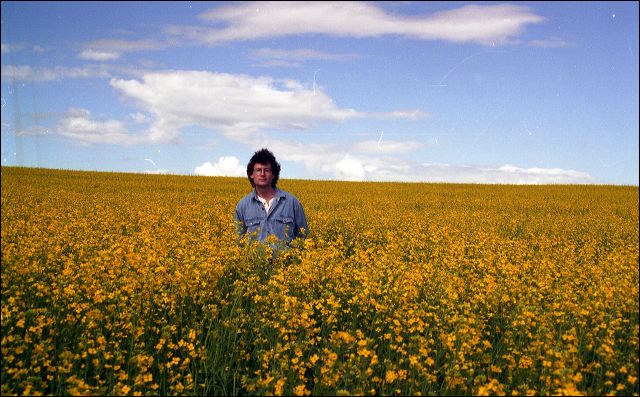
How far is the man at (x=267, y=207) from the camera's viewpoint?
766 cm

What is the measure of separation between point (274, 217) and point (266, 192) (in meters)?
0.42

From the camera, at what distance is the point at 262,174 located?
7.61 meters

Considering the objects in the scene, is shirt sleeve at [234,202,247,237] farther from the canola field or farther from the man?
the canola field

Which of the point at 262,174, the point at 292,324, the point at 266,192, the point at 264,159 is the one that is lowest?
the point at 292,324

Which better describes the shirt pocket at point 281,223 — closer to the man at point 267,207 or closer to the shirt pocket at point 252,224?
the man at point 267,207

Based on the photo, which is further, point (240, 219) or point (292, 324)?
point (240, 219)

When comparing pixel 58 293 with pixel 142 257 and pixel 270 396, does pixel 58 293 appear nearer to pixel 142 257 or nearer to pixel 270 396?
pixel 142 257

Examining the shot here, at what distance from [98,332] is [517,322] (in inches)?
142

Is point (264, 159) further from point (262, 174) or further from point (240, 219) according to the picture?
point (240, 219)

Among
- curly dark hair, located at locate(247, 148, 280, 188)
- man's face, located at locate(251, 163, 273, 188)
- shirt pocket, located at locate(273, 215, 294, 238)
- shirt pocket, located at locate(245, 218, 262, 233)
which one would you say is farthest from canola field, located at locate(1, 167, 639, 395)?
curly dark hair, located at locate(247, 148, 280, 188)

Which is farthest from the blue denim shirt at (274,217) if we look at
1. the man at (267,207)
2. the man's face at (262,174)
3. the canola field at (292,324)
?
the canola field at (292,324)

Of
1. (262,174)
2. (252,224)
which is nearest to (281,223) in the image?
(252,224)

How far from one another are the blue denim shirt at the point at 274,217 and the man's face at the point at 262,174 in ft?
0.98

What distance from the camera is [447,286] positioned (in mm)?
5406
